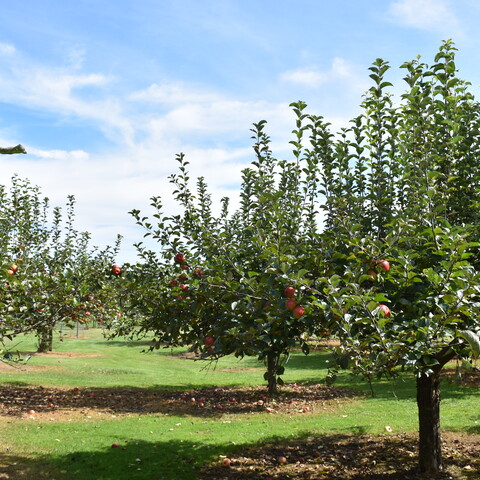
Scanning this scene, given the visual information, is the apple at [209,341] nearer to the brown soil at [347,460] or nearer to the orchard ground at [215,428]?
the orchard ground at [215,428]

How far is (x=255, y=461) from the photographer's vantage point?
339 inches

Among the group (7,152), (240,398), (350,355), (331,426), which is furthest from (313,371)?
(7,152)

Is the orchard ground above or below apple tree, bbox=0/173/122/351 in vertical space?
below

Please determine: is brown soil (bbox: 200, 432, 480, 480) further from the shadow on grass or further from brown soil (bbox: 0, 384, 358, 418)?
brown soil (bbox: 0, 384, 358, 418)

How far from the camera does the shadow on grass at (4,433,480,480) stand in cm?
788

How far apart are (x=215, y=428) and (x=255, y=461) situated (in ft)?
9.80

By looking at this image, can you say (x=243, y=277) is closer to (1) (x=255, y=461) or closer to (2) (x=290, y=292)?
(2) (x=290, y=292)

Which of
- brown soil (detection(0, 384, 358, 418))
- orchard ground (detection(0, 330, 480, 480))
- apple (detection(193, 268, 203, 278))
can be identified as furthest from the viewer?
brown soil (detection(0, 384, 358, 418))

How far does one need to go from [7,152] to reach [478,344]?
12.3 feet

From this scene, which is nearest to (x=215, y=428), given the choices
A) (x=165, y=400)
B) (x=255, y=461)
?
(x=255, y=461)

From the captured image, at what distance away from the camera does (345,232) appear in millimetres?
6098

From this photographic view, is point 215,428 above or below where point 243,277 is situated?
below

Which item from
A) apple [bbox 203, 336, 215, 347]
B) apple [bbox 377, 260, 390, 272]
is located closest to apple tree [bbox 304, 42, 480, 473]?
apple [bbox 377, 260, 390, 272]

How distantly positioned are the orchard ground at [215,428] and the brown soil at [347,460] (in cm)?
2
